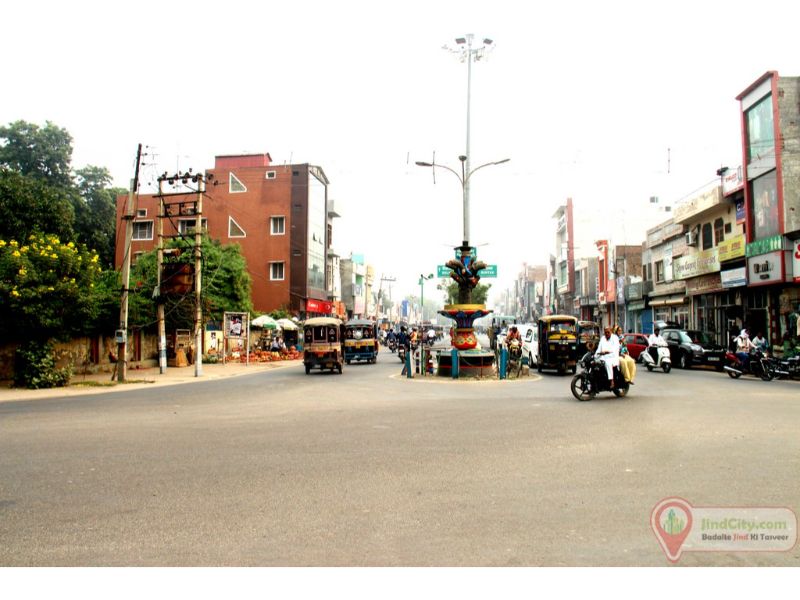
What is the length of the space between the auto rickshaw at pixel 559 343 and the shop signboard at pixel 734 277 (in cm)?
1168

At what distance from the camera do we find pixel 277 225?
54125mm

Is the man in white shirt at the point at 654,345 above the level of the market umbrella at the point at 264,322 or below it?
below

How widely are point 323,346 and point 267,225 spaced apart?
1153 inches

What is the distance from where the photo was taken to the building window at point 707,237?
37844 millimetres

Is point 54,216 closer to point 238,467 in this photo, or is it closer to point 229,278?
point 229,278

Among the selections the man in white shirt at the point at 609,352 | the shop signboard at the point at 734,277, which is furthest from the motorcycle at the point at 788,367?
the shop signboard at the point at 734,277

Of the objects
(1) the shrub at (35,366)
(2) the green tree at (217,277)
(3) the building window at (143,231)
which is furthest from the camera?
(3) the building window at (143,231)

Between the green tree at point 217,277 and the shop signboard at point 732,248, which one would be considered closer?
the shop signboard at point 732,248

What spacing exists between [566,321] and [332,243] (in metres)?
41.7

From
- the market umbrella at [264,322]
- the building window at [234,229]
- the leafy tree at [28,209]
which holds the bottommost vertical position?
the market umbrella at [264,322]

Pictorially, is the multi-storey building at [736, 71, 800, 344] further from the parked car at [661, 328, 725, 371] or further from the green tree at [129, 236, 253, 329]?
the green tree at [129, 236, 253, 329]

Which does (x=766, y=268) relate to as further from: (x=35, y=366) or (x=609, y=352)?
(x=35, y=366)

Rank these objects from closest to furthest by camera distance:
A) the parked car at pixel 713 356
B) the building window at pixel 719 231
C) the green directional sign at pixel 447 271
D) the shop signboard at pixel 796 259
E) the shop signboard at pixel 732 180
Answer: the shop signboard at pixel 796 259 → the parked car at pixel 713 356 → the shop signboard at pixel 732 180 → the building window at pixel 719 231 → the green directional sign at pixel 447 271

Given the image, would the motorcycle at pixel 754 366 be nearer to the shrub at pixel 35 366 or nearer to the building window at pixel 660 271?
the shrub at pixel 35 366
